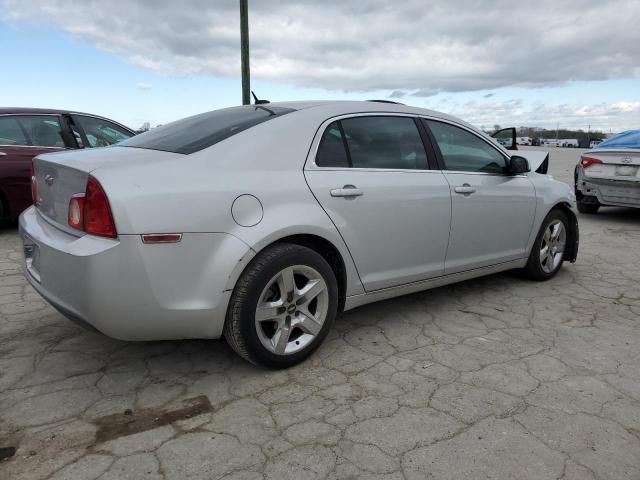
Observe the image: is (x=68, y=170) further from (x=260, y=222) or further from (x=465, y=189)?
(x=465, y=189)

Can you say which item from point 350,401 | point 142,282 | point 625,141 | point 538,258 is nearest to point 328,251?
point 350,401

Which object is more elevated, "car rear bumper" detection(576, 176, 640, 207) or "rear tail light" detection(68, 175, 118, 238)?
"rear tail light" detection(68, 175, 118, 238)

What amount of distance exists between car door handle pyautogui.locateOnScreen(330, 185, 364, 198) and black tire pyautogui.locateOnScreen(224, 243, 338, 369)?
37cm

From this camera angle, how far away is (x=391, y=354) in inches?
126

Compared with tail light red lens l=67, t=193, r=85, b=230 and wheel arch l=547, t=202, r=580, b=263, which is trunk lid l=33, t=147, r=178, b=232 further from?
wheel arch l=547, t=202, r=580, b=263

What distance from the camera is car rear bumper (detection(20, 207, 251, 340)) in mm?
2391

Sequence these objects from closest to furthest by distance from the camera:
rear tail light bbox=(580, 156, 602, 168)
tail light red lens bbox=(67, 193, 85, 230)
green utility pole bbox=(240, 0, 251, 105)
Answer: tail light red lens bbox=(67, 193, 85, 230) → rear tail light bbox=(580, 156, 602, 168) → green utility pole bbox=(240, 0, 251, 105)

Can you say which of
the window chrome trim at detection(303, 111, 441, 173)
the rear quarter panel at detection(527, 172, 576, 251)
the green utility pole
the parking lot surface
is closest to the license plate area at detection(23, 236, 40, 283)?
the parking lot surface

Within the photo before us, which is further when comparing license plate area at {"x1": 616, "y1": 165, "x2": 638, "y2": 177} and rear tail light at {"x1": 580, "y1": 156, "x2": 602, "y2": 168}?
rear tail light at {"x1": 580, "y1": 156, "x2": 602, "y2": 168}

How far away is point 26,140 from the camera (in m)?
6.37

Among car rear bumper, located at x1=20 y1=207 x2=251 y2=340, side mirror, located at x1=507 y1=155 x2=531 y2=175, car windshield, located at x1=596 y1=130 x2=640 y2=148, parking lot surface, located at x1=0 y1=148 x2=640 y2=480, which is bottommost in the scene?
parking lot surface, located at x1=0 y1=148 x2=640 y2=480

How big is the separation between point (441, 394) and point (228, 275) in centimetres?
123

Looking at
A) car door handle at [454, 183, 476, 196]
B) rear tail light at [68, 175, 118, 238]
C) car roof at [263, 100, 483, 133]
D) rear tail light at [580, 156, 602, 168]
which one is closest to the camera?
rear tail light at [68, 175, 118, 238]

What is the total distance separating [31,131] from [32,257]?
14.0ft
